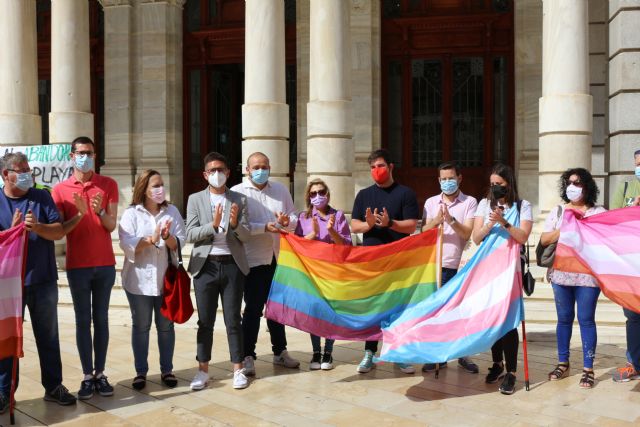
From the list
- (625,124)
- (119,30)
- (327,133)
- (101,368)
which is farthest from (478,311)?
(119,30)

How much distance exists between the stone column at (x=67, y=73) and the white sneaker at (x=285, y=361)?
904 cm

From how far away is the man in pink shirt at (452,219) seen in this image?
23.4ft

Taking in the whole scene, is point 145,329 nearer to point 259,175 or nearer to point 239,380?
point 239,380

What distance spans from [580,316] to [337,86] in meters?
7.06

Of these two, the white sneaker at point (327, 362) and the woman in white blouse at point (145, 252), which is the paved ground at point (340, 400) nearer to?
the white sneaker at point (327, 362)

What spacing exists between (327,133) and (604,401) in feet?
25.0

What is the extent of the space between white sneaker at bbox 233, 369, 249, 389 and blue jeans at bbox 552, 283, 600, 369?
298 cm

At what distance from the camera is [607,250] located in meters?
6.65

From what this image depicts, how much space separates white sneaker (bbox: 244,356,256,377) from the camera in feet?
23.8

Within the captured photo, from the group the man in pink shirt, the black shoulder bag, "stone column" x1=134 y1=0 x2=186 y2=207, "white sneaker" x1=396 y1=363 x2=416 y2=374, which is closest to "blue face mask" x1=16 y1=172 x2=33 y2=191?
the man in pink shirt

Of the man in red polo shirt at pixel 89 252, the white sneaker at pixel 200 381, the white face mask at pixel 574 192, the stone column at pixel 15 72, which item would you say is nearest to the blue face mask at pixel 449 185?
the white face mask at pixel 574 192

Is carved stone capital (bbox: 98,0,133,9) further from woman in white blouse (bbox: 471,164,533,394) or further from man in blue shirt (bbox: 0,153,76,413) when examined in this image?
woman in white blouse (bbox: 471,164,533,394)

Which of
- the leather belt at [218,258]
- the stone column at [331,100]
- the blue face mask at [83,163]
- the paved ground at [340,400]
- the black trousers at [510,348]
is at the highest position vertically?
the stone column at [331,100]

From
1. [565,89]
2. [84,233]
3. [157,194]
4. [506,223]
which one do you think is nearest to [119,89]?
[565,89]
